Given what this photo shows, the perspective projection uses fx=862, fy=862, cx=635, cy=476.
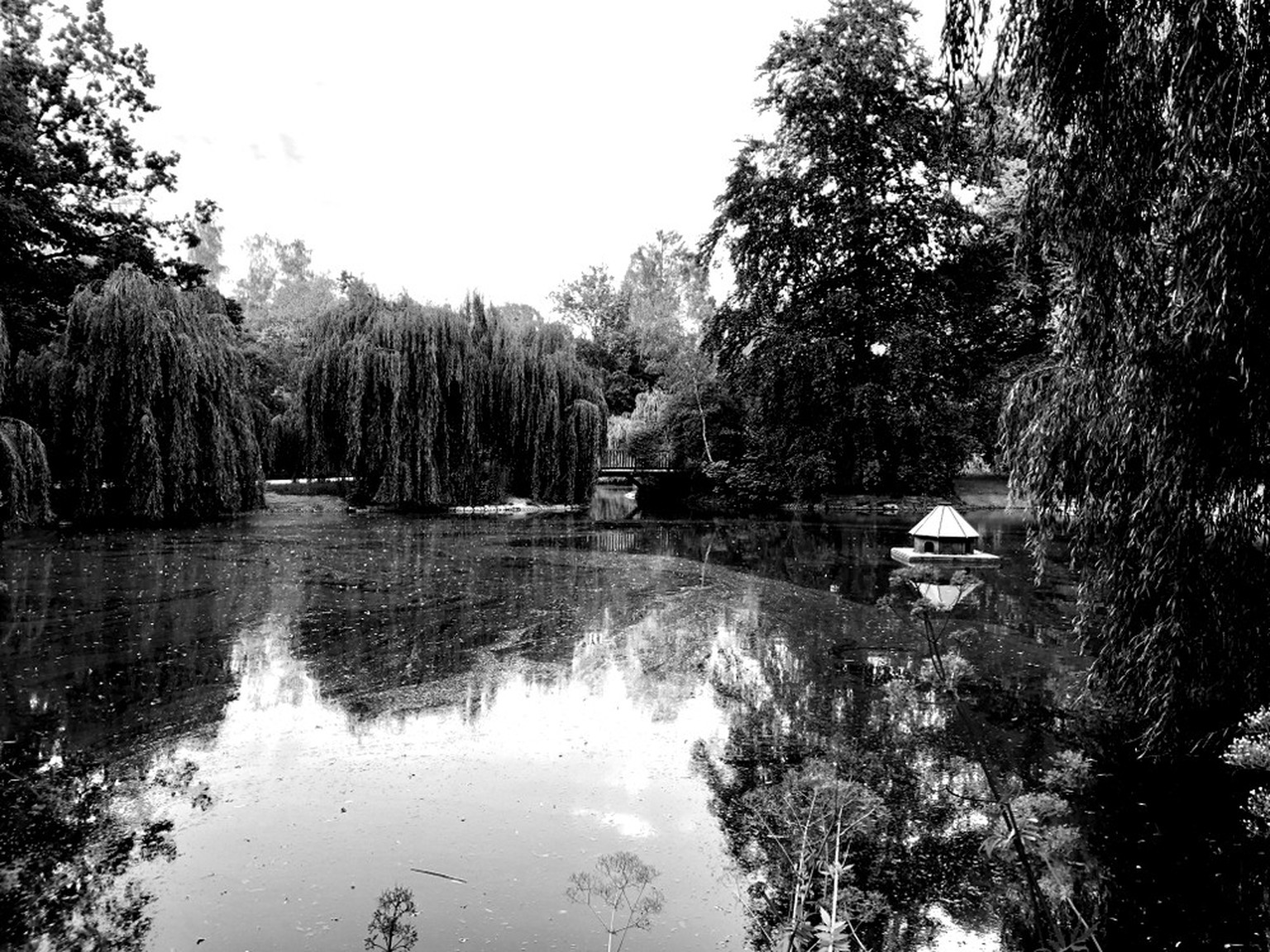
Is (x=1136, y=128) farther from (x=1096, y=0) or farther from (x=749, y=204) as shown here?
(x=749, y=204)

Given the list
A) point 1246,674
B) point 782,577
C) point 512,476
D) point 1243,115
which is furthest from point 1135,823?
point 512,476

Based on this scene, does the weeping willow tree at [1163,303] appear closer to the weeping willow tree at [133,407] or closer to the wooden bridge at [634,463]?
the weeping willow tree at [133,407]

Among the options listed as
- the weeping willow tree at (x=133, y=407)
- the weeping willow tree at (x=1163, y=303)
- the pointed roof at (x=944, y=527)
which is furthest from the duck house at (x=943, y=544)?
the weeping willow tree at (x=133, y=407)

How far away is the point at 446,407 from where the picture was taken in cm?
2378

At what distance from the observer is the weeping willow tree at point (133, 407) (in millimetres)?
17969

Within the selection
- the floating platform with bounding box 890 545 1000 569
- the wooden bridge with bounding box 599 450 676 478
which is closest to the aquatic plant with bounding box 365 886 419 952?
the floating platform with bounding box 890 545 1000 569

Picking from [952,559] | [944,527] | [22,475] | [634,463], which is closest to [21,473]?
[22,475]

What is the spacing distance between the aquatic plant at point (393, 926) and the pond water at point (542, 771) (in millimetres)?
74

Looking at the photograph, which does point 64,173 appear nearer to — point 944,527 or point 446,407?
point 446,407

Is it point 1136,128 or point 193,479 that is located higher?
point 1136,128

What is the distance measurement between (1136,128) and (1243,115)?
19.3 inches

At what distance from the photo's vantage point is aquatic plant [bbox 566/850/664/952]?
3.35 meters

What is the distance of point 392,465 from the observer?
22656 mm

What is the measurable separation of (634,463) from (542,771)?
34238mm
